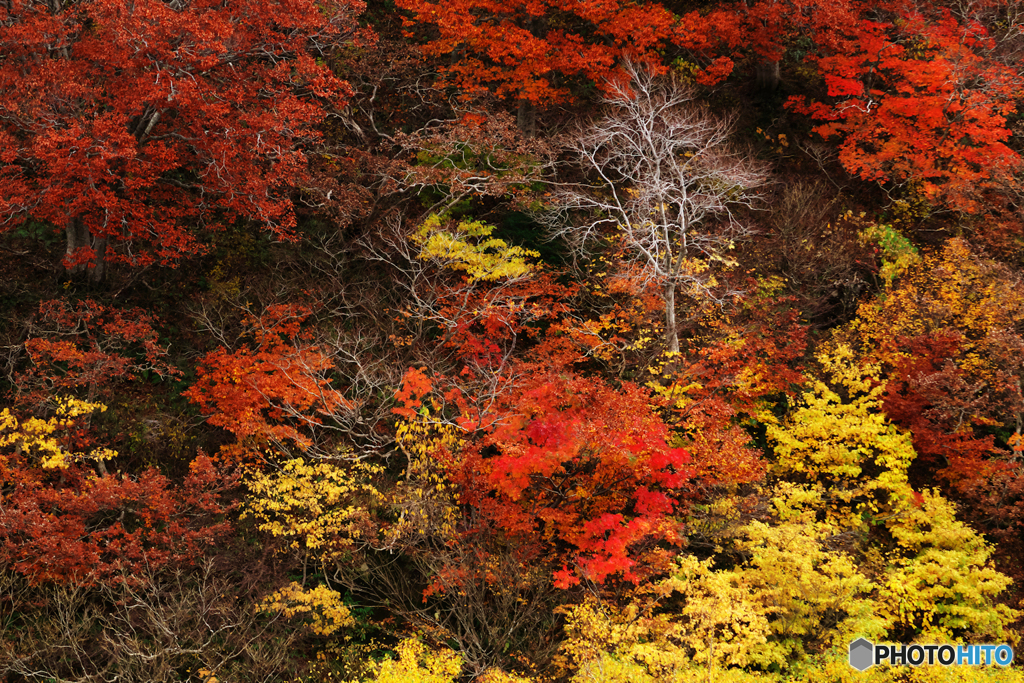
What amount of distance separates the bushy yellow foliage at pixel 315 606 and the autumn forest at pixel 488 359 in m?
0.11

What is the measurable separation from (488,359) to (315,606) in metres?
6.94

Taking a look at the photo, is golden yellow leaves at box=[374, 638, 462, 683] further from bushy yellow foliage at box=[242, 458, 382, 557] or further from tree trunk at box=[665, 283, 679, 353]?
tree trunk at box=[665, 283, 679, 353]

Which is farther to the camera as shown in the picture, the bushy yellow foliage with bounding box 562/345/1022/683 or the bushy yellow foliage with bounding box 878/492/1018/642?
the bushy yellow foliage with bounding box 878/492/1018/642

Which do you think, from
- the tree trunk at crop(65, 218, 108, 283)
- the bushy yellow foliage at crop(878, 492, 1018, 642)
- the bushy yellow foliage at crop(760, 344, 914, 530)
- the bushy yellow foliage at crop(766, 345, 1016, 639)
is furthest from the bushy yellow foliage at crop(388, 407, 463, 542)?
the tree trunk at crop(65, 218, 108, 283)

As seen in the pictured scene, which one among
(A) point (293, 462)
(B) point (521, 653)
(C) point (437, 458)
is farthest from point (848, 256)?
(A) point (293, 462)

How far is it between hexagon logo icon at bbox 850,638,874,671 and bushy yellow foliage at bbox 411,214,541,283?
11.4 m

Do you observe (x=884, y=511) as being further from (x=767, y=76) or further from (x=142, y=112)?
(x=142, y=112)

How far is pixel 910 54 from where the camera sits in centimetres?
2473

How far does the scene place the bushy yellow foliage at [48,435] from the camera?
14266 millimetres

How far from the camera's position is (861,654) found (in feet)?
40.7

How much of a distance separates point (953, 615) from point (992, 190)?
15146mm

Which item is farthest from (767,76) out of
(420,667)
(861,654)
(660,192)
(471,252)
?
(420,667)

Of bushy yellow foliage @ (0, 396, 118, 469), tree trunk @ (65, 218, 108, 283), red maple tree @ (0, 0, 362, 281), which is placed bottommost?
bushy yellow foliage @ (0, 396, 118, 469)

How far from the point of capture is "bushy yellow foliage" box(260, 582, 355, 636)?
14.6 m
